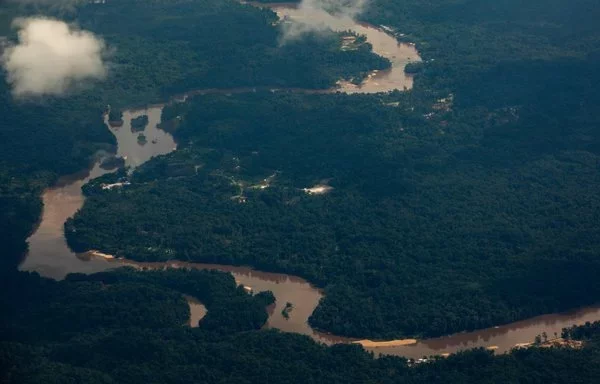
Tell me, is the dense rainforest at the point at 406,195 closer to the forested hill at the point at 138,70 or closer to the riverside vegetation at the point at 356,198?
the riverside vegetation at the point at 356,198

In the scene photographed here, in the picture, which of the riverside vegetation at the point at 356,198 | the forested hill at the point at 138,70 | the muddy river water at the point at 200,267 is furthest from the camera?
the forested hill at the point at 138,70

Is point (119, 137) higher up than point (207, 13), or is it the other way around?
point (207, 13)

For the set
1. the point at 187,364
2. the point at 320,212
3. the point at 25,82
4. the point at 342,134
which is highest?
the point at 25,82

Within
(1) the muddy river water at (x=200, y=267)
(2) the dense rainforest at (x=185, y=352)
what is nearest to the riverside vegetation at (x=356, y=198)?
(2) the dense rainforest at (x=185, y=352)

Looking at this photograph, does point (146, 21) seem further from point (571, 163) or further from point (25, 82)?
point (571, 163)

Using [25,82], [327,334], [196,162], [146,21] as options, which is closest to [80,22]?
[146,21]

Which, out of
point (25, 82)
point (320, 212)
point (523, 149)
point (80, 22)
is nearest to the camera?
point (320, 212)
